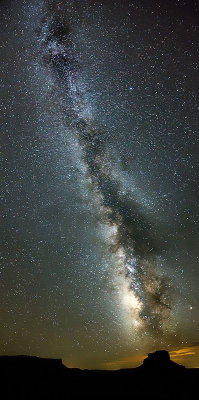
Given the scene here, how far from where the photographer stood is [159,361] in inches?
714

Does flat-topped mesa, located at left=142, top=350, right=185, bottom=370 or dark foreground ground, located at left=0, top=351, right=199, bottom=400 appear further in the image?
flat-topped mesa, located at left=142, top=350, right=185, bottom=370

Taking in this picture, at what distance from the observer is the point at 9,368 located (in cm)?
1371

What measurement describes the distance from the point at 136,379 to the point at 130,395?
2141 millimetres

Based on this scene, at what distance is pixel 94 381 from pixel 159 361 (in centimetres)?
437

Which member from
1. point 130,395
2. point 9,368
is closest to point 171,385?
point 130,395

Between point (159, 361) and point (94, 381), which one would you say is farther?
point (159, 361)

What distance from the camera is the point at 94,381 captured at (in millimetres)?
15758

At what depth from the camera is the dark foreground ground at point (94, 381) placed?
13172 millimetres

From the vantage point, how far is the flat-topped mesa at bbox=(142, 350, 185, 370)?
17969 millimetres

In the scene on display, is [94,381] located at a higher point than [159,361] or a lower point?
lower

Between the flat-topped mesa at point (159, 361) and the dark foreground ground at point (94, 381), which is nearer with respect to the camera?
the dark foreground ground at point (94, 381)

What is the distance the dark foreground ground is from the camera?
1317 cm

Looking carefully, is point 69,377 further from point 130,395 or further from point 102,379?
point 130,395

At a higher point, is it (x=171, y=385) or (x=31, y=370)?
(x=31, y=370)
